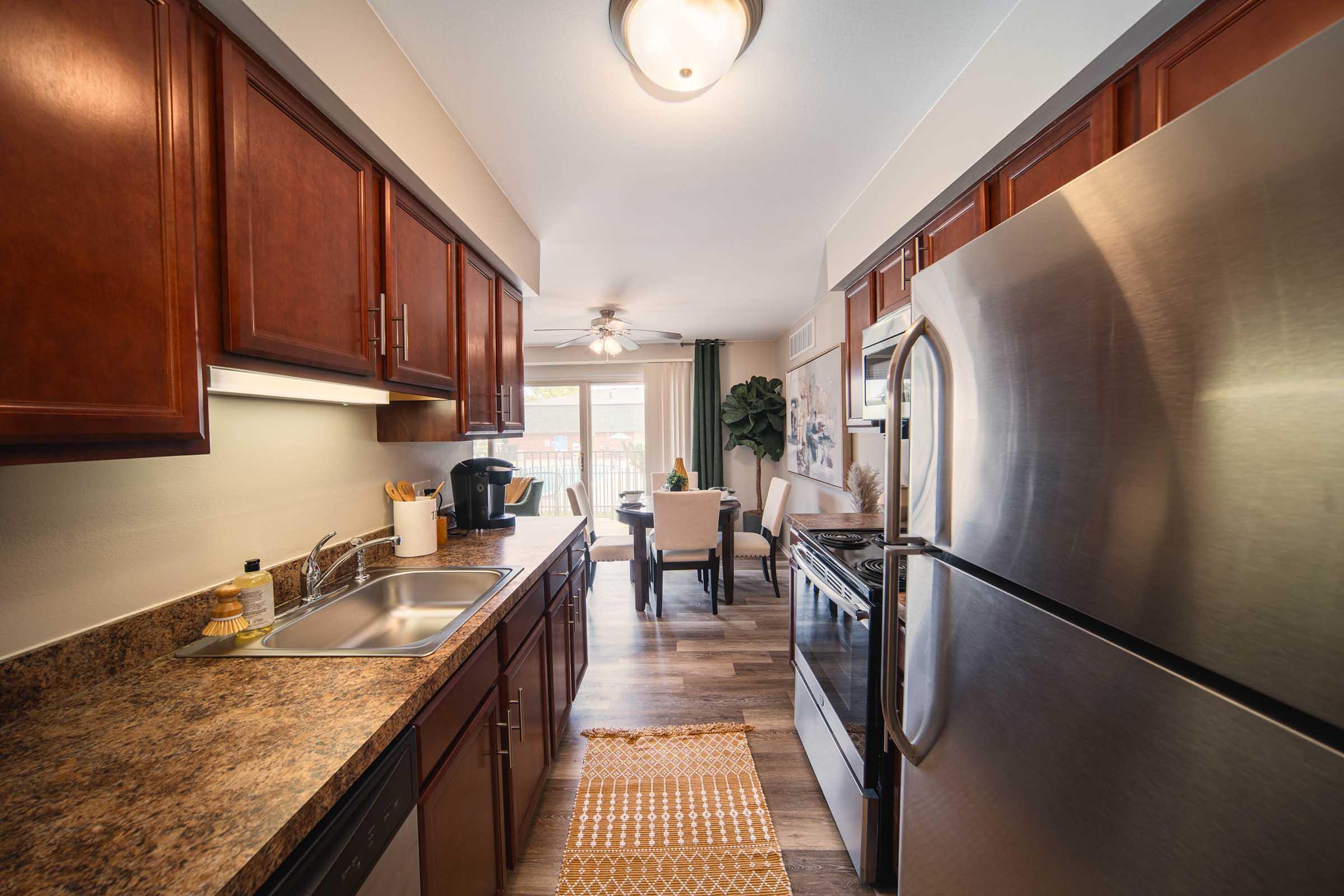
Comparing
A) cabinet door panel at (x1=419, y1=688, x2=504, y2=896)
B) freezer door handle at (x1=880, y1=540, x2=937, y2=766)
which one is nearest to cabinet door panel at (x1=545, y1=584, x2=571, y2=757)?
cabinet door panel at (x1=419, y1=688, x2=504, y2=896)

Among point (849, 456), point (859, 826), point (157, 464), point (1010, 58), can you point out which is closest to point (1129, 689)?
point (859, 826)

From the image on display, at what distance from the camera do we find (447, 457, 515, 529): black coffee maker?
232cm

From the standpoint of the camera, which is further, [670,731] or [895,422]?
[670,731]

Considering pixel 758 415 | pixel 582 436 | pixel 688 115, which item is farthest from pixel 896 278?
pixel 582 436

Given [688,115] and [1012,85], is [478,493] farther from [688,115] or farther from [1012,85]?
[1012,85]

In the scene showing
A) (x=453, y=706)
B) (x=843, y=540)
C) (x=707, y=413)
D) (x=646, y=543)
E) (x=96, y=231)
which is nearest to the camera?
(x=96, y=231)

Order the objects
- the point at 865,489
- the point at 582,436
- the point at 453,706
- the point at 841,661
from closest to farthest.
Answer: the point at 453,706 → the point at 841,661 → the point at 865,489 → the point at 582,436

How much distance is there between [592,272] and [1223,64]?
299cm

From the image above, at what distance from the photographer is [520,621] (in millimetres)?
1555

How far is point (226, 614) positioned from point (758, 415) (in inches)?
193

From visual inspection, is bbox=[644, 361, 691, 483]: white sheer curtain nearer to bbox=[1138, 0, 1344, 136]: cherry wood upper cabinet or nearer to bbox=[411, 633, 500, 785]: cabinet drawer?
bbox=[411, 633, 500, 785]: cabinet drawer

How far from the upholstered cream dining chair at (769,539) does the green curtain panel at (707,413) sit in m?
1.60

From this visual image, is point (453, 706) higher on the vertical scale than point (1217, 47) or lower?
lower

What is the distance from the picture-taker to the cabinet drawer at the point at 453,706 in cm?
96
